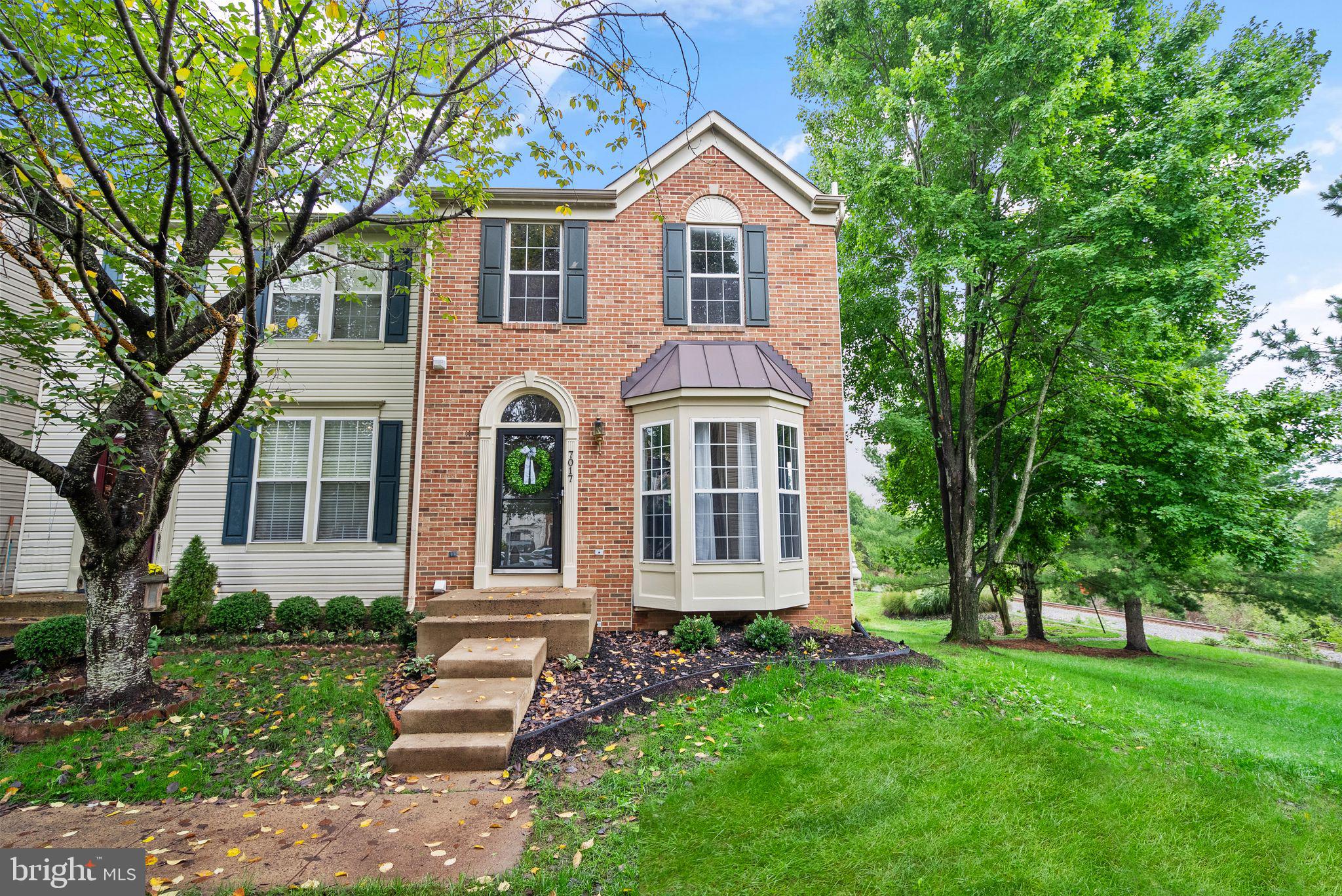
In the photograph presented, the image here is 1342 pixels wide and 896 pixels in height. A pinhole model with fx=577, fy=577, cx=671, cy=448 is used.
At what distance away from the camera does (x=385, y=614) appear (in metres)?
7.80

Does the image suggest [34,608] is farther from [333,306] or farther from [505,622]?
[505,622]

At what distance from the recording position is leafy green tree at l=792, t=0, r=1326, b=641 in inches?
351

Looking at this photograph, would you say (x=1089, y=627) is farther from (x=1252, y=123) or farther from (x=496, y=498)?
(x=496, y=498)

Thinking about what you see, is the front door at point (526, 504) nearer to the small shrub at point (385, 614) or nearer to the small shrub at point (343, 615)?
the small shrub at point (385, 614)

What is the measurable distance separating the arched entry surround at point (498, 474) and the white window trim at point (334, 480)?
1.87 m

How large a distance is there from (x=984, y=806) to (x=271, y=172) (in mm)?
5920

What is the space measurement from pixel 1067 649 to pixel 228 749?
13452 mm

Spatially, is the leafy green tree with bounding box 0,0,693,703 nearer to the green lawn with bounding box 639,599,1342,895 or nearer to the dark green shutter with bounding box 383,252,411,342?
the dark green shutter with bounding box 383,252,411,342

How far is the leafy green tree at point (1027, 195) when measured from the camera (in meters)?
8.91

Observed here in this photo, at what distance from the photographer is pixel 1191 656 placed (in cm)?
1183

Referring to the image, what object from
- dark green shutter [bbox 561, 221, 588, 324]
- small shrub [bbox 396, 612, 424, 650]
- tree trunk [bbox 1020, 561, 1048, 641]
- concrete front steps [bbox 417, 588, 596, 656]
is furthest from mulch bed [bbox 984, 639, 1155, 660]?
small shrub [bbox 396, 612, 424, 650]

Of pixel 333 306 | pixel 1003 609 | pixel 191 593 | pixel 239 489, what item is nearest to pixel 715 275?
pixel 333 306

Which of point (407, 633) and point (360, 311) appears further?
point (360, 311)

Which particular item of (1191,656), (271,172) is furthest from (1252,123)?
(271,172)
